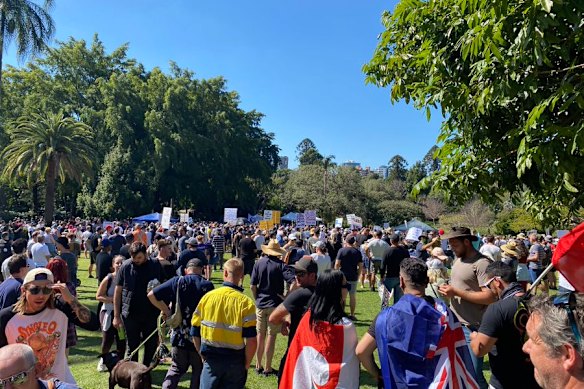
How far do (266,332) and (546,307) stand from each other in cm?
529

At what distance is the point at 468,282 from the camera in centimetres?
476

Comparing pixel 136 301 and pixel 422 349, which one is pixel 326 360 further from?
pixel 136 301

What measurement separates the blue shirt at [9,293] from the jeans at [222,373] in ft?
6.36

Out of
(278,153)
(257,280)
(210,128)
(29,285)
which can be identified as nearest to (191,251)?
(257,280)

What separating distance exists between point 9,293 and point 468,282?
4.61 metres

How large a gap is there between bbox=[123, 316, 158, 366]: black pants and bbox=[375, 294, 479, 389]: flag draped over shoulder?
3.52 meters

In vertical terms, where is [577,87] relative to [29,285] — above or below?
above

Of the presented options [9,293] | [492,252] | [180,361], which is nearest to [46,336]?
[9,293]

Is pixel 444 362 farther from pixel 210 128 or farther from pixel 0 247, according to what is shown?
pixel 210 128

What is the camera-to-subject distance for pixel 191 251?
31.7 feet

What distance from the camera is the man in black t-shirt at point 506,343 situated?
3240mm

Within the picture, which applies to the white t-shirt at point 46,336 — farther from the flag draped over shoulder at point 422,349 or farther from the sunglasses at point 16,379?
the flag draped over shoulder at point 422,349

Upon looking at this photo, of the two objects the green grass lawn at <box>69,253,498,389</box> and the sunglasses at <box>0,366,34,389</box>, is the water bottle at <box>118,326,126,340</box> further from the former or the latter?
the sunglasses at <box>0,366,34,389</box>

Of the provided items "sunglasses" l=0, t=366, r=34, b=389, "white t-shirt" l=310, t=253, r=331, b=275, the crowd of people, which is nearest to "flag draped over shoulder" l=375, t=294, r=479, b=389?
the crowd of people
